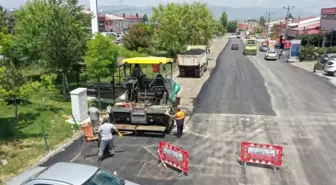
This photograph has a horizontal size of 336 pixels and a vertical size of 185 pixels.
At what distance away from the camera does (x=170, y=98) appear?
1481cm

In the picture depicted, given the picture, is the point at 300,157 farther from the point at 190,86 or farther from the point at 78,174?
the point at 190,86

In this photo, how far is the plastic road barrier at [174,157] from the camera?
→ 9281 millimetres

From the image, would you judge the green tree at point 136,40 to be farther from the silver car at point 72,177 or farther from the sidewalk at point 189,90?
the silver car at point 72,177

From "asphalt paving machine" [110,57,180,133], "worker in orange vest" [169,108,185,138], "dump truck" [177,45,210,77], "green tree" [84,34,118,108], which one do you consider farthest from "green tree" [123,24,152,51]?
"worker in orange vest" [169,108,185,138]

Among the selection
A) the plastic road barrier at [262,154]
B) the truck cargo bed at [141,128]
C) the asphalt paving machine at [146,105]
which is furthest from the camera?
the asphalt paving machine at [146,105]

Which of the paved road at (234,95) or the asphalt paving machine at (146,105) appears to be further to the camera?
the paved road at (234,95)

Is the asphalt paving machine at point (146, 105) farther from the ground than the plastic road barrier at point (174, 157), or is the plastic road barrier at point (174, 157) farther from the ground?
the asphalt paving machine at point (146, 105)

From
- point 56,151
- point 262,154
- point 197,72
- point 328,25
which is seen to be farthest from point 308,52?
point 56,151

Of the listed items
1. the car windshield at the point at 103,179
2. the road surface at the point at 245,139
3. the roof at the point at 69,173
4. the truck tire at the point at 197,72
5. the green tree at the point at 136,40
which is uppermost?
the green tree at the point at 136,40

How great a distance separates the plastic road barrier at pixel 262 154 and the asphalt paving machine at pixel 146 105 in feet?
12.0

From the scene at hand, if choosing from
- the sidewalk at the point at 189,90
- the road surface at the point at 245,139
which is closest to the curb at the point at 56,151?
the road surface at the point at 245,139

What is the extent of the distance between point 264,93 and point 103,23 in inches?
4790

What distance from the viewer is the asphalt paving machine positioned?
1259cm

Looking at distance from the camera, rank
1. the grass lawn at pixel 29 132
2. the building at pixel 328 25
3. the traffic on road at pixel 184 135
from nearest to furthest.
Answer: the traffic on road at pixel 184 135
the grass lawn at pixel 29 132
the building at pixel 328 25
